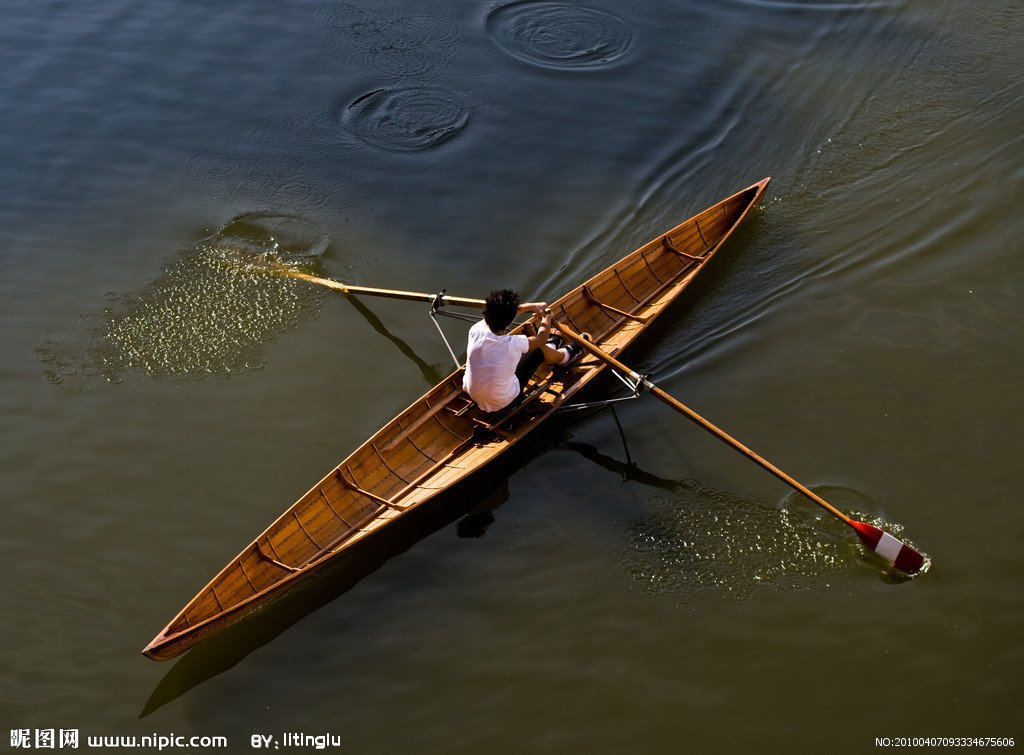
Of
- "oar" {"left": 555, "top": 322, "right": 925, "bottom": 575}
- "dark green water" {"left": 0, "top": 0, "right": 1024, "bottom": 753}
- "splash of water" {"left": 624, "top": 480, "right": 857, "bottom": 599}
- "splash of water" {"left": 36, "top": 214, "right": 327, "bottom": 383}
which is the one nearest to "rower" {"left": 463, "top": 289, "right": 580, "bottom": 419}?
"dark green water" {"left": 0, "top": 0, "right": 1024, "bottom": 753}

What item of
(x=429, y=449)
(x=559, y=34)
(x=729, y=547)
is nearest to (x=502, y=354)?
(x=429, y=449)

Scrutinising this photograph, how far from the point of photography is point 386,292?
11.3 metres

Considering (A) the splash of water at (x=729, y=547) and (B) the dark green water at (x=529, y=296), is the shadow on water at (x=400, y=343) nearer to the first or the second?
(B) the dark green water at (x=529, y=296)

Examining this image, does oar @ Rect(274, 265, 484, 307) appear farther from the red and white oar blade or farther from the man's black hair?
the red and white oar blade

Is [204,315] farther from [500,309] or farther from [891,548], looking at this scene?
[891,548]

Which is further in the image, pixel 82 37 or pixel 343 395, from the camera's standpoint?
pixel 82 37

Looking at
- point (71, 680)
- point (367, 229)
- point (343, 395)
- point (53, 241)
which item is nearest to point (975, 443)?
point (343, 395)

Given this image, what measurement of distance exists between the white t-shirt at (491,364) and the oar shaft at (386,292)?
0.95m

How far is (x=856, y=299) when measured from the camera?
462 inches

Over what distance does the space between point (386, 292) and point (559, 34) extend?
23.7 feet

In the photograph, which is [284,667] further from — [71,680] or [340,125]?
[340,125]

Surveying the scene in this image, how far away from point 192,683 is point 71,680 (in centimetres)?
104

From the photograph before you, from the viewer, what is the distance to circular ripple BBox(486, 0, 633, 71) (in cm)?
1567

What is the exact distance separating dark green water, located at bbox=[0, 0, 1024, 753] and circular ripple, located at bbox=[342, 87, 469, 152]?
0.21 ft
